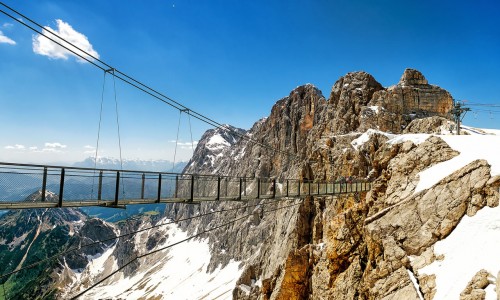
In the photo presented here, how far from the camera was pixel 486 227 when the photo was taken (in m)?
14.2

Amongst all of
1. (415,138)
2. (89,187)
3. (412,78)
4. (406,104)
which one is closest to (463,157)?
(415,138)

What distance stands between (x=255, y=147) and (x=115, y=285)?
9674 cm

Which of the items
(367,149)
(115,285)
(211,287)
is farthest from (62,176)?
(115,285)

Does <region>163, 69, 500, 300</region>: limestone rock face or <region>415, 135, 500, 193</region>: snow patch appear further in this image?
<region>415, 135, 500, 193</region>: snow patch

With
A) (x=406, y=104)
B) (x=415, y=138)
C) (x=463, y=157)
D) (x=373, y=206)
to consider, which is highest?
(x=406, y=104)

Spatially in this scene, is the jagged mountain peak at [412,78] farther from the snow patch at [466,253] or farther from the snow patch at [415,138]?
the snow patch at [466,253]

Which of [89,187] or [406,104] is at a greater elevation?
[406,104]

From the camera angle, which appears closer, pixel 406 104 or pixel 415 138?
pixel 415 138

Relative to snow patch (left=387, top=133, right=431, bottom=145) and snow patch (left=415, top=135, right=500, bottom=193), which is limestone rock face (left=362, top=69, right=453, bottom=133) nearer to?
snow patch (left=387, top=133, right=431, bottom=145)

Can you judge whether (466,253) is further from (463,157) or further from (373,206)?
(373,206)

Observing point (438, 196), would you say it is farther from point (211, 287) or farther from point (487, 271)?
point (211, 287)

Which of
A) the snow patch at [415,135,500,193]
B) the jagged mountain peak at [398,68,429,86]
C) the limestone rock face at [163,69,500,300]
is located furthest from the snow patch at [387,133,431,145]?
the jagged mountain peak at [398,68,429,86]

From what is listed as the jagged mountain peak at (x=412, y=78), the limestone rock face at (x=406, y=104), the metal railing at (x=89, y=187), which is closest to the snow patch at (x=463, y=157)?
the metal railing at (x=89, y=187)

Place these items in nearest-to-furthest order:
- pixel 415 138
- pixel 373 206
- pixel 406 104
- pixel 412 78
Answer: pixel 373 206 < pixel 415 138 < pixel 406 104 < pixel 412 78
